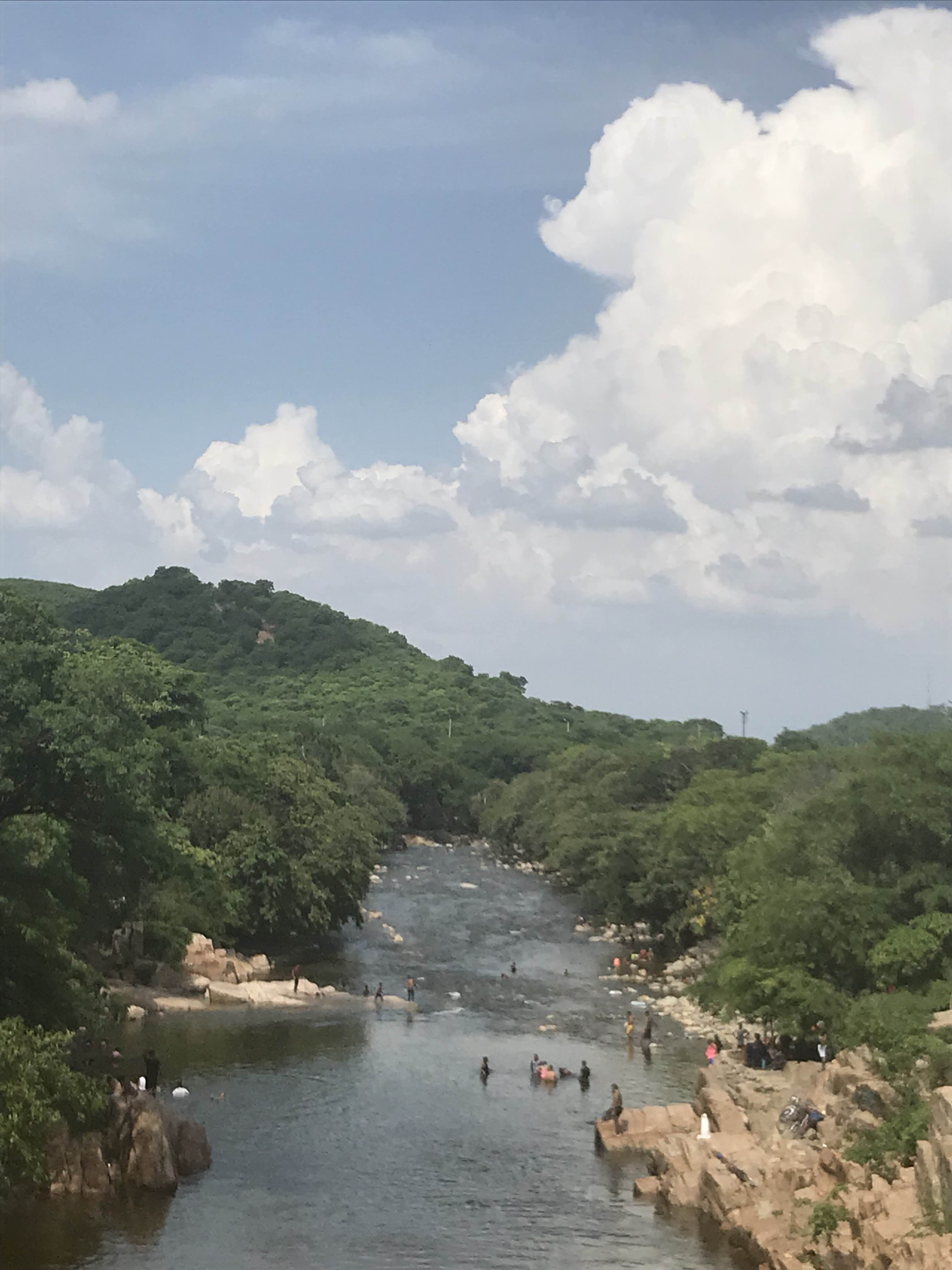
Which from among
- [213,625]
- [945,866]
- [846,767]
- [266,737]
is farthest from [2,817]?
[213,625]

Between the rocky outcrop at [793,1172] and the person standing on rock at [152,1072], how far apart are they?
12949mm

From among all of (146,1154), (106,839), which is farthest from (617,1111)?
(106,839)

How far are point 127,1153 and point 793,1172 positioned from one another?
1578 cm

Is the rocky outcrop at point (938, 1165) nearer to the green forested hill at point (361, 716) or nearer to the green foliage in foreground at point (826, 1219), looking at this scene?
the green foliage in foreground at point (826, 1219)

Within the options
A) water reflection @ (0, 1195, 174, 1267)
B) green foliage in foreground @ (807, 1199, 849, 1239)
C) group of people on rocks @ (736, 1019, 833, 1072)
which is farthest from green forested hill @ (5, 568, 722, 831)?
green foliage in foreground @ (807, 1199, 849, 1239)

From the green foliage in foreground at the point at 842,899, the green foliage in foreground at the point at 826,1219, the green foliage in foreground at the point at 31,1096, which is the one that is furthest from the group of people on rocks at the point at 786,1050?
the green foliage in foreground at the point at 31,1096

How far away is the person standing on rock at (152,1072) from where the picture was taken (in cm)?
3741

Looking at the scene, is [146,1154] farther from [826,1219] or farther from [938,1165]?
[938,1165]

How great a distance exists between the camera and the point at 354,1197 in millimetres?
32656

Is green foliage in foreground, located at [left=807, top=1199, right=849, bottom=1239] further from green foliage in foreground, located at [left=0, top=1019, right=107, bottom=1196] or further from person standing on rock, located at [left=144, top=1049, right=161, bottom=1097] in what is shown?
person standing on rock, located at [left=144, top=1049, right=161, bottom=1097]

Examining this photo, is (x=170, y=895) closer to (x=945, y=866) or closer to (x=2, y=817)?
(x=2, y=817)

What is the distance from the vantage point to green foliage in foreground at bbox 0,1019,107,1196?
77.3 ft

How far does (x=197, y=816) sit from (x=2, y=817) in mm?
32707

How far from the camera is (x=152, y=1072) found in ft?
125
